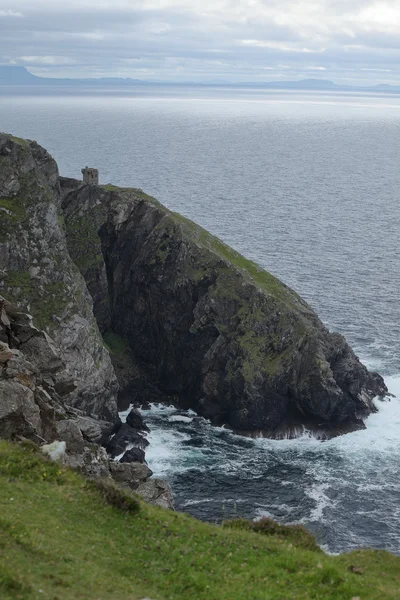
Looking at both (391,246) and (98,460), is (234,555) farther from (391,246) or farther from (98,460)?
(391,246)


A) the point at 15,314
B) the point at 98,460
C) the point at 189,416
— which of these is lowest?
the point at 189,416

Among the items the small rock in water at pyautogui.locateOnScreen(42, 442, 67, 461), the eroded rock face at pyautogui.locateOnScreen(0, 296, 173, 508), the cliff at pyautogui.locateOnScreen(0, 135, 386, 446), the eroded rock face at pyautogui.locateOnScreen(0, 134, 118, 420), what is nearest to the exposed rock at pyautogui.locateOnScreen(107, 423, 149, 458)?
the eroded rock face at pyautogui.locateOnScreen(0, 134, 118, 420)

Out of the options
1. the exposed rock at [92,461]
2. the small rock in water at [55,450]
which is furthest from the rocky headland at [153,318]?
the small rock in water at [55,450]

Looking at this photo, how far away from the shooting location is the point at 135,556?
92.8ft

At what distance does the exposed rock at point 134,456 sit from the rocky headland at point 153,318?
0.12 m

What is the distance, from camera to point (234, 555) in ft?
96.4

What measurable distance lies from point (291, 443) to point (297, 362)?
10.8m

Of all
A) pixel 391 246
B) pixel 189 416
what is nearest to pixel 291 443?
pixel 189 416

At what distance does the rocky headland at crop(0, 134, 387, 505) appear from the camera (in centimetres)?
8656

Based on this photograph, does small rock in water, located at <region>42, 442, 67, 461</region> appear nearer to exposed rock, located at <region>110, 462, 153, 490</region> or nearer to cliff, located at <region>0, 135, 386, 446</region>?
exposed rock, located at <region>110, 462, 153, 490</region>

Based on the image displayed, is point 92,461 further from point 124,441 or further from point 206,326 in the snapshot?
point 206,326

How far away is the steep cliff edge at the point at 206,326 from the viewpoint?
3509 inches

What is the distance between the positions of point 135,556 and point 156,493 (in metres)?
15.2

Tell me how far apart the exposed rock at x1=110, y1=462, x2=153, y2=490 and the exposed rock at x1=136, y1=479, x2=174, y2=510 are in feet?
2.06
